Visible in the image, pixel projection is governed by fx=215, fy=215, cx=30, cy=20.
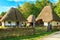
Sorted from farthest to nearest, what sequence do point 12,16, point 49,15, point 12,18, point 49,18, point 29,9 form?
point 29,9
point 12,16
point 12,18
point 49,15
point 49,18

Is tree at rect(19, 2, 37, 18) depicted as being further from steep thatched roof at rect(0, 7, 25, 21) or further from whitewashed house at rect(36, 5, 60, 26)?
whitewashed house at rect(36, 5, 60, 26)

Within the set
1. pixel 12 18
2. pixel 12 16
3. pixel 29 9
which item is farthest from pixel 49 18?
pixel 29 9

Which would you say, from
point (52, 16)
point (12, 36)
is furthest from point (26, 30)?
point (52, 16)

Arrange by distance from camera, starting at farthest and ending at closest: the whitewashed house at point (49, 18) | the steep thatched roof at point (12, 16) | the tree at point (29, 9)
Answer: the tree at point (29, 9) < the steep thatched roof at point (12, 16) < the whitewashed house at point (49, 18)

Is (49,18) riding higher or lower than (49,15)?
lower

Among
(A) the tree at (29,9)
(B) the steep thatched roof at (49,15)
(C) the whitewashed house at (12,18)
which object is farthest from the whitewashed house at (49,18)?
(A) the tree at (29,9)

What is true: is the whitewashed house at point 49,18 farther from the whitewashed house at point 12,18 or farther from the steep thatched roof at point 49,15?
the whitewashed house at point 12,18

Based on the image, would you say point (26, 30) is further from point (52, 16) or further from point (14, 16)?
point (14, 16)

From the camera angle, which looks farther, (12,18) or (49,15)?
(12,18)

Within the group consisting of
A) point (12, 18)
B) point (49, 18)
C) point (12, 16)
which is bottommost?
point (49, 18)

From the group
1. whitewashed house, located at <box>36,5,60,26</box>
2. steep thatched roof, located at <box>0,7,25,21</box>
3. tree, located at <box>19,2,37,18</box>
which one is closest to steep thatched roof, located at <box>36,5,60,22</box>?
whitewashed house, located at <box>36,5,60,26</box>

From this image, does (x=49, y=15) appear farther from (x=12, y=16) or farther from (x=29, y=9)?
(x=29, y=9)

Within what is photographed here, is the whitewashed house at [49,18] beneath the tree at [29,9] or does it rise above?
beneath

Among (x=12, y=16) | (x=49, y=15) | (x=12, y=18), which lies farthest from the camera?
(x=12, y=16)
